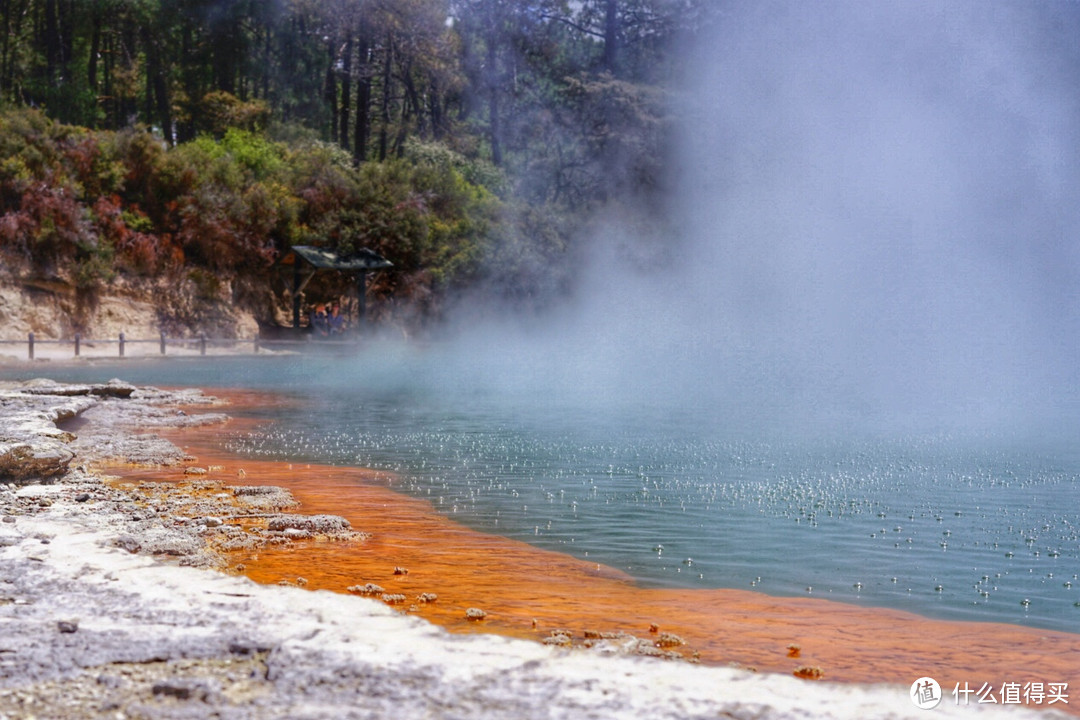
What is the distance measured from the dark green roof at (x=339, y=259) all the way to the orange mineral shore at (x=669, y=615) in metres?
22.9

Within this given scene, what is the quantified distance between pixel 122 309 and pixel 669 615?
25.9m

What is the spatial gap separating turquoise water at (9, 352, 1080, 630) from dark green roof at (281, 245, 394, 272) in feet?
44.6

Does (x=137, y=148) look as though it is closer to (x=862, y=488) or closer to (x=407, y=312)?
(x=407, y=312)

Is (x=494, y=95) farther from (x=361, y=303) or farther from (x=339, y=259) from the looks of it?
(x=361, y=303)

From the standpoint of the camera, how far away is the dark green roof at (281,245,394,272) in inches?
1179

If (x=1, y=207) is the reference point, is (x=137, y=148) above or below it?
above

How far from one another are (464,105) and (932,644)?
41.8 meters

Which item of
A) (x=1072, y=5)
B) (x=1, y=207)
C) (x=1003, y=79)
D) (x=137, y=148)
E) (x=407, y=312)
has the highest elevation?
(x=1072, y=5)

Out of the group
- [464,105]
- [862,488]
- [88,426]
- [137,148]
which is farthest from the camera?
[464,105]

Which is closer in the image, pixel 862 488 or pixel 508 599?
pixel 508 599

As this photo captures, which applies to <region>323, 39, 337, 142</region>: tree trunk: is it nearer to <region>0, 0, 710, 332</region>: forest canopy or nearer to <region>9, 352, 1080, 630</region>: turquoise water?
<region>0, 0, 710, 332</region>: forest canopy

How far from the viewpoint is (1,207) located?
90.3 feet

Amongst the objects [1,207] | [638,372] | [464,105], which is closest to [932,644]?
[638,372]

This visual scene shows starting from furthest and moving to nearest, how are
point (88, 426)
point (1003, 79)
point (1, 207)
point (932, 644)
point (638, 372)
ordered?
point (1003, 79)
point (1, 207)
point (638, 372)
point (88, 426)
point (932, 644)
